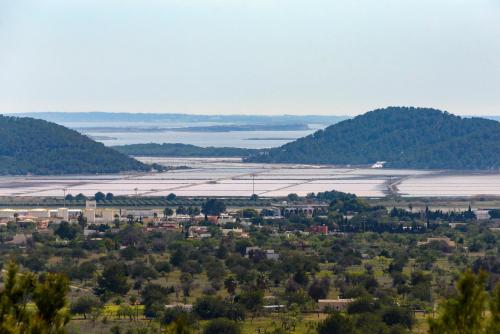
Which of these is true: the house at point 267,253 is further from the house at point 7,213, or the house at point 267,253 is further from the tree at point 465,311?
the tree at point 465,311

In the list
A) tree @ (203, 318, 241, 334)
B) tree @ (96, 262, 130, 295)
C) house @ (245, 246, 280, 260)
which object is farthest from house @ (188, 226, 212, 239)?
tree @ (203, 318, 241, 334)

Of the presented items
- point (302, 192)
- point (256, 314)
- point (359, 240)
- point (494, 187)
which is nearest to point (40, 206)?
point (302, 192)

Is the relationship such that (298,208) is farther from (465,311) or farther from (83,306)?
(465,311)

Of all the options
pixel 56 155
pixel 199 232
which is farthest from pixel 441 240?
pixel 56 155

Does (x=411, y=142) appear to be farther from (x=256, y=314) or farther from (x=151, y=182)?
(x=256, y=314)

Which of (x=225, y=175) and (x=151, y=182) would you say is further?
(x=225, y=175)

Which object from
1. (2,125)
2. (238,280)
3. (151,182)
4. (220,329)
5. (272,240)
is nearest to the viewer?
(220,329)
